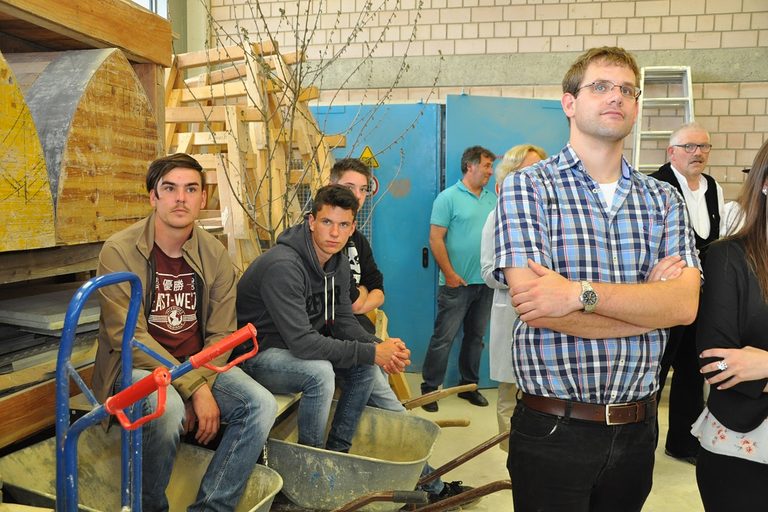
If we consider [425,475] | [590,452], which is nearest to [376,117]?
[425,475]

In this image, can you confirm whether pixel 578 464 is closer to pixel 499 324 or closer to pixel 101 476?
pixel 101 476

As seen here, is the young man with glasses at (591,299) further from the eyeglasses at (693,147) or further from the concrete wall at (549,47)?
the concrete wall at (549,47)

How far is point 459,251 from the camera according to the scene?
466 centimetres

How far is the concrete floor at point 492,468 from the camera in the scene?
3080 millimetres

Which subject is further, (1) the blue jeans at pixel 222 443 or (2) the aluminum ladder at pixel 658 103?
(2) the aluminum ladder at pixel 658 103

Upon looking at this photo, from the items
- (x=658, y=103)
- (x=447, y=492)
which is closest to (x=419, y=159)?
(x=658, y=103)

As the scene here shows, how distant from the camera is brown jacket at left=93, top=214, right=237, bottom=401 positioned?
1.96 metres

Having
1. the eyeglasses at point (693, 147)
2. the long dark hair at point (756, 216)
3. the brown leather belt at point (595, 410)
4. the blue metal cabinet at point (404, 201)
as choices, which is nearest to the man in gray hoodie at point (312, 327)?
the brown leather belt at point (595, 410)

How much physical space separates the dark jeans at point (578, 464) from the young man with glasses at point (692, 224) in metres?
2.14

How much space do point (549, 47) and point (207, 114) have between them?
11.9 feet

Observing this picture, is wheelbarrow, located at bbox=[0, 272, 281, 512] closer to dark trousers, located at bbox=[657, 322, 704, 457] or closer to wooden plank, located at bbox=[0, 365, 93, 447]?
wooden plank, located at bbox=[0, 365, 93, 447]

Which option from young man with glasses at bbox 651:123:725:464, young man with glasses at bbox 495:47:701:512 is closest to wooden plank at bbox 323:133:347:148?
young man with glasses at bbox 651:123:725:464

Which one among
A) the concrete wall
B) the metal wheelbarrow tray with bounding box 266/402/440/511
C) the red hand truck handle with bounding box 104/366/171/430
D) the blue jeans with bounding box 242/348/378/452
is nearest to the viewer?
the red hand truck handle with bounding box 104/366/171/430

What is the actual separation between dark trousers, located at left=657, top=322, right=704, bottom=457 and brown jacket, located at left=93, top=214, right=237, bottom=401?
2420 millimetres
